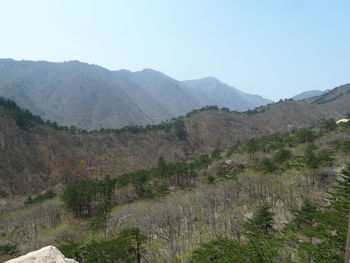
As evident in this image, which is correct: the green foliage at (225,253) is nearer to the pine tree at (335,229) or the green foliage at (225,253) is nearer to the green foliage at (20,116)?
the pine tree at (335,229)

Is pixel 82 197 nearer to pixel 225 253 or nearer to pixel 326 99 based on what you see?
pixel 225 253

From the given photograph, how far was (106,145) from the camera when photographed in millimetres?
74188

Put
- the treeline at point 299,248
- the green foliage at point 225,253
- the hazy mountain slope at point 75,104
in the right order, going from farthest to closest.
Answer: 1. the hazy mountain slope at point 75,104
2. the green foliage at point 225,253
3. the treeline at point 299,248

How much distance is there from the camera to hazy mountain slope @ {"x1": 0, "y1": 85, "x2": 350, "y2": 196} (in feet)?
188

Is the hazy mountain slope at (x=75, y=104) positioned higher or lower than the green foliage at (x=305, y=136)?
higher

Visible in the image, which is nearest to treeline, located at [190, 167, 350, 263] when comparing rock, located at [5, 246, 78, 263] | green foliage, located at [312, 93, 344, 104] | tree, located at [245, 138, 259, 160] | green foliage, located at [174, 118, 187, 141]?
rock, located at [5, 246, 78, 263]

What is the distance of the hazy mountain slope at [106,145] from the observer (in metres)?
57.3

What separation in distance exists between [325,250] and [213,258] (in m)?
5.00

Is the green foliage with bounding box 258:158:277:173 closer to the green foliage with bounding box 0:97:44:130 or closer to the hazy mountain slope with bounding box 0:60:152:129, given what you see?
the green foliage with bounding box 0:97:44:130

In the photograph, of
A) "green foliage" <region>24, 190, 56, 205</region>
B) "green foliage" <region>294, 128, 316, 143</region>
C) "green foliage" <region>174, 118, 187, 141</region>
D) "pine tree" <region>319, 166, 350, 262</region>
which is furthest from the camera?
"green foliage" <region>174, 118, 187, 141</region>

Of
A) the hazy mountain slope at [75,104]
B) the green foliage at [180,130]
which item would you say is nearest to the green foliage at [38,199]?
the green foliage at [180,130]

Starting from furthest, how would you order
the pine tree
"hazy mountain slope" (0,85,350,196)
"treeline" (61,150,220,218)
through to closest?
"hazy mountain slope" (0,85,350,196) → "treeline" (61,150,220,218) → the pine tree

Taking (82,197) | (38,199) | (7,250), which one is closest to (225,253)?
(7,250)

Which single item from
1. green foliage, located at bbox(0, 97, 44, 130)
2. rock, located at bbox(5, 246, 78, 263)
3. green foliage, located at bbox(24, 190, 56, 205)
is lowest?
green foliage, located at bbox(24, 190, 56, 205)
